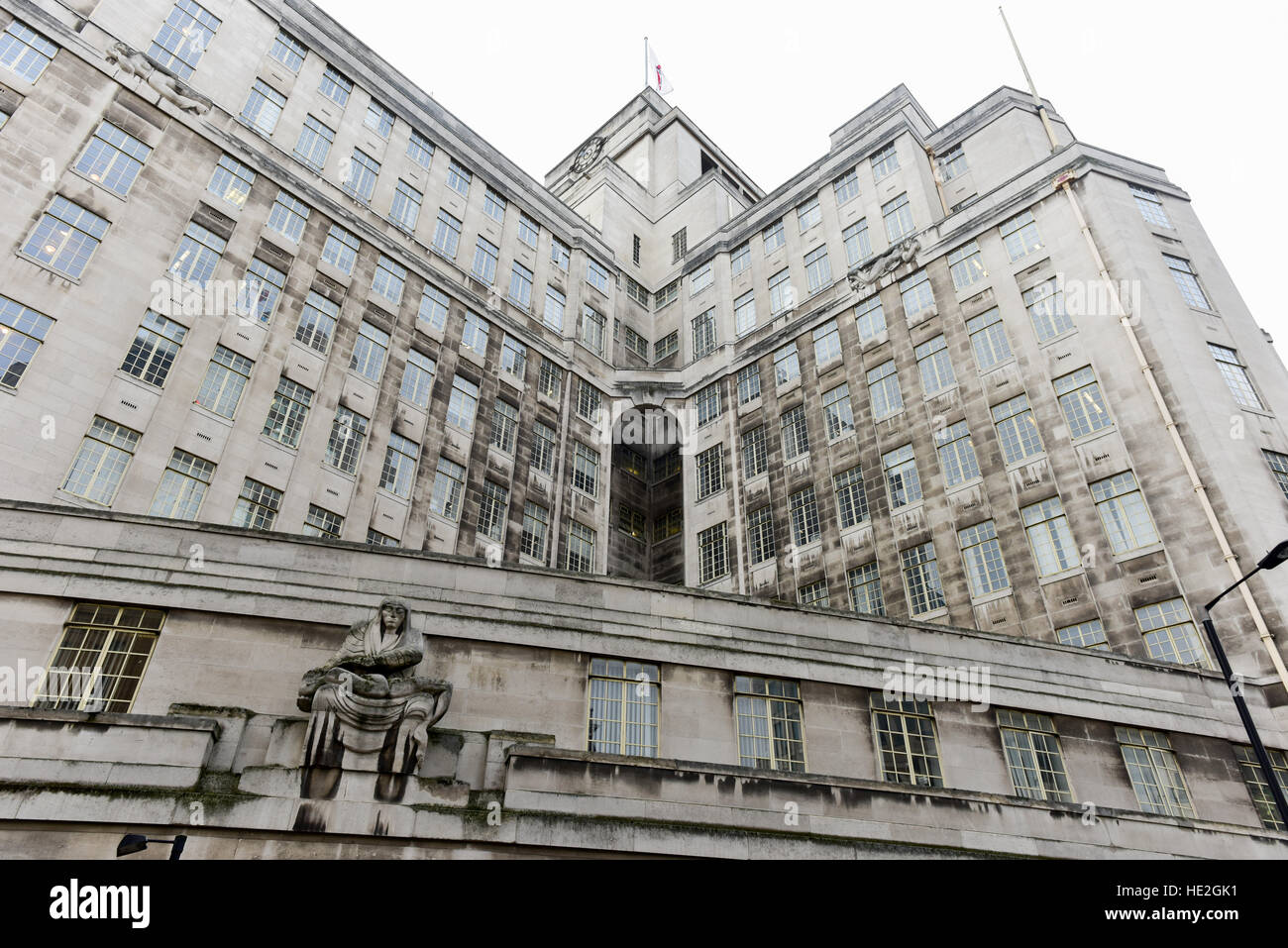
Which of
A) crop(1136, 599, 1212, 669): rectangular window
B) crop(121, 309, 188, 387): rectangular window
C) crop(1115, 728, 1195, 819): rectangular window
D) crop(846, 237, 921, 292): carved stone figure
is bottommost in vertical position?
crop(1115, 728, 1195, 819): rectangular window

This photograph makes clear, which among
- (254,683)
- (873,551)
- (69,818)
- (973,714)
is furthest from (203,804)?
(873,551)

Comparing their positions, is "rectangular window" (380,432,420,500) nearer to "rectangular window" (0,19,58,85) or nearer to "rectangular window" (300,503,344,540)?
"rectangular window" (300,503,344,540)

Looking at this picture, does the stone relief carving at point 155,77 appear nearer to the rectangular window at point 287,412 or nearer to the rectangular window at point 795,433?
the rectangular window at point 287,412

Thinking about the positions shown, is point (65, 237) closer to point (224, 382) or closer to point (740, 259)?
point (224, 382)

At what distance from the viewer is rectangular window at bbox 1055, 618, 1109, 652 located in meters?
27.7

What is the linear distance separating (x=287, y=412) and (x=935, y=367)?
2742 cm

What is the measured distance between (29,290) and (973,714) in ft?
101

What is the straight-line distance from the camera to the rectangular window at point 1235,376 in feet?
98.1

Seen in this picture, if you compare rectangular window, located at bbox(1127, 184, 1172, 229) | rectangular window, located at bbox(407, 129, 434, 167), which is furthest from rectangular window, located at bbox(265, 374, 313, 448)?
rectangular window, located at bbox(1127, 184, 1172, 229)

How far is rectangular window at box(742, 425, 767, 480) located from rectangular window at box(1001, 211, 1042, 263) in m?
14.1

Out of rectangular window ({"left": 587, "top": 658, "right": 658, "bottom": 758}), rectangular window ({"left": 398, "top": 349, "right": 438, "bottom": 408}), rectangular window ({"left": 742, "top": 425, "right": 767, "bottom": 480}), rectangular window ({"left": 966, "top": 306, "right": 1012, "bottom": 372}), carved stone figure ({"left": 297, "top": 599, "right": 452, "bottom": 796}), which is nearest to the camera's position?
carved stone figure ({"left": 297, "top": 599, "right": 452, "bottom": 796})

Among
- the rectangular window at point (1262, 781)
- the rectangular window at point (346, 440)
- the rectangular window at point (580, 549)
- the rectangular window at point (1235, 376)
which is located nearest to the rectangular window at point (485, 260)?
the rectangular window at point (346, 440)
